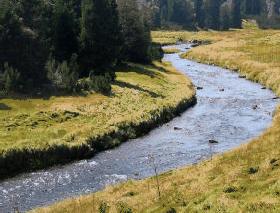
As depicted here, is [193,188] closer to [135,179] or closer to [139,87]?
[135,179]

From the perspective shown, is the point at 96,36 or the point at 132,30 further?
the point at 132,30

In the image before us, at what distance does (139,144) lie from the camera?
161ft

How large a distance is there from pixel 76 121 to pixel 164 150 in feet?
35.4

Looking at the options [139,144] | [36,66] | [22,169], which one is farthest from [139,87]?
[22,169]

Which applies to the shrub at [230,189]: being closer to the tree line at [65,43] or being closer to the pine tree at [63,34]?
the tree line at [65,43]

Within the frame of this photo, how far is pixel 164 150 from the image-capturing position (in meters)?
47.3

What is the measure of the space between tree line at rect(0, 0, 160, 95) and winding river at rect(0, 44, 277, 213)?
1544 cm

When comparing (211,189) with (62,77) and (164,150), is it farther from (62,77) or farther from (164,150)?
(62,77)

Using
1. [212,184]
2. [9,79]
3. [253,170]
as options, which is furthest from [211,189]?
[9,79]

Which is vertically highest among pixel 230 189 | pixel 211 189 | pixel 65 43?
pixel 65 43

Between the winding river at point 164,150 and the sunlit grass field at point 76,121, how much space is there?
147 cm

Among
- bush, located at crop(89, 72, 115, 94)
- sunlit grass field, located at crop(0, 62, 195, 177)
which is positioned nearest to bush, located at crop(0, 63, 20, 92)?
sunlit grass field, located at crop(0, 62, 195, 177)

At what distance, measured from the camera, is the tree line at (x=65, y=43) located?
6366 centimetres

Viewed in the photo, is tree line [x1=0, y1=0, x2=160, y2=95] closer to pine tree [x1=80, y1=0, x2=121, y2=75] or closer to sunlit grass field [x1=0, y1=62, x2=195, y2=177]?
pine tree [x1=80, y1=0, x2=121, y2=75]
